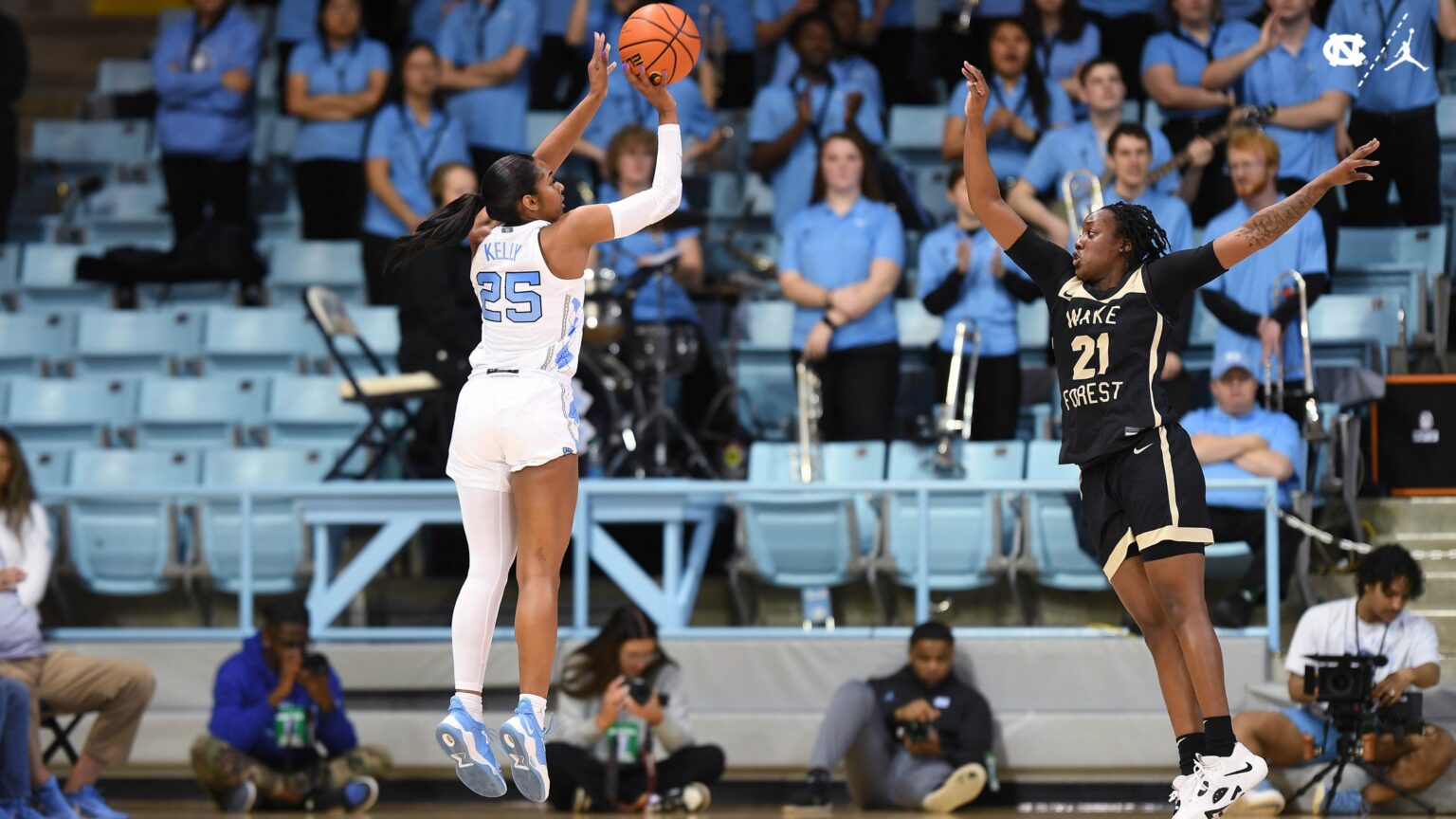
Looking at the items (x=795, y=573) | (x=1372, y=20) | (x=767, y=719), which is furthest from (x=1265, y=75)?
(x=767, y=719)

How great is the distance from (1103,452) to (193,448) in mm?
6395

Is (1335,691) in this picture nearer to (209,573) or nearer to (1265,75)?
(1265,75)

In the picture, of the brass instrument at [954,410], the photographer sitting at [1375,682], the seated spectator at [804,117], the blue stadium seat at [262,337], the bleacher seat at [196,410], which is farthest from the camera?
the blue stadium seat at [262,337]

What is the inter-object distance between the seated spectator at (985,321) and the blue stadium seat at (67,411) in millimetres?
4550

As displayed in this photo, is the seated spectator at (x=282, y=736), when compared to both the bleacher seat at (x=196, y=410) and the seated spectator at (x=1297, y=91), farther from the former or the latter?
the seated spectator at (x=1297, y=91)

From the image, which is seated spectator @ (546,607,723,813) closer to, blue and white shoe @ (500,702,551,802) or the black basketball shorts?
blue and white shoe @ (500,702,551,802)

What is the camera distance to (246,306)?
12.2 m

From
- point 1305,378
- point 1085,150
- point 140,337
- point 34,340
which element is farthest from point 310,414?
point 1305,378

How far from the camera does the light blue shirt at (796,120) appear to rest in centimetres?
1148

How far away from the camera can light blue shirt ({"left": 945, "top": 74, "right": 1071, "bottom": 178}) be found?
1122cm

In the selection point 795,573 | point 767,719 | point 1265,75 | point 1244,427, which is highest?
point 1265,75

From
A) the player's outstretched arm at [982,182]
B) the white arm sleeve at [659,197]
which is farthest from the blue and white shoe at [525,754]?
the player's outstretched arm at [982,182]

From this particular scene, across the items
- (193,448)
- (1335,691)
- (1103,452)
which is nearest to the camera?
(1103,452)

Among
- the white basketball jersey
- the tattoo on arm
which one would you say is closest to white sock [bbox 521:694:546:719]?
the white basketball jersey
